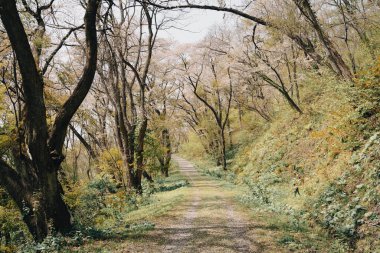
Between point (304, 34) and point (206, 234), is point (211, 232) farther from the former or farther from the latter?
point (304, 34)

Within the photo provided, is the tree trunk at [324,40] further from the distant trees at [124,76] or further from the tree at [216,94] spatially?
the tree at [216,94]

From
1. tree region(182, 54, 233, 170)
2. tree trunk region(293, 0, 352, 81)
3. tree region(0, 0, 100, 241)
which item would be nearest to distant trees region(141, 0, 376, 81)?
tree trunk region(293, 0, 352, 81)

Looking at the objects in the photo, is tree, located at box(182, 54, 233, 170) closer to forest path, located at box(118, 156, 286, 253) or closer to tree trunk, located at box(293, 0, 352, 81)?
forest path, located at box(118, 156, 286, 253)

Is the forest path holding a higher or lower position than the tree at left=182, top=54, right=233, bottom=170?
lower

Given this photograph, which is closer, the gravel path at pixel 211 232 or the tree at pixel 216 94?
the gravel path at pixel 211 232

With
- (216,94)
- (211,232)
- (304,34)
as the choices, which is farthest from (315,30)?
(216,94)

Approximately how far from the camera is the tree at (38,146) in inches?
269

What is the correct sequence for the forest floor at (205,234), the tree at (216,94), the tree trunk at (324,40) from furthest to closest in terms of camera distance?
the tree at (216,94), the tree trunk at (324,40), the forest floor at (205,234)

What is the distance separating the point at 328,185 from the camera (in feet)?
31.3

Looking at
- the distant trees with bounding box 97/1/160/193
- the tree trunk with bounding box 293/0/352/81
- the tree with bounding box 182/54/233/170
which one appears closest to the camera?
the tree trunk with bounding box 293/0/352/81

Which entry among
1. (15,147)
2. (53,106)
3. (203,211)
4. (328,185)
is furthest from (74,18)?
(328,185)

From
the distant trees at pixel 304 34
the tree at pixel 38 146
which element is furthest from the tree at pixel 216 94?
the tree at pixel 38 146

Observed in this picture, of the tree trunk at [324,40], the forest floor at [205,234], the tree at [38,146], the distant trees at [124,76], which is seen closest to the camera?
the tree at [38,146]

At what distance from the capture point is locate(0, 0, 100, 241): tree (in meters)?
6.84
